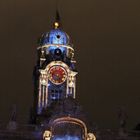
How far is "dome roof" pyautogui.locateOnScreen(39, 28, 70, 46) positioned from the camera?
10212 cm

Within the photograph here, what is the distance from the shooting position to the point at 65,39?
4048 inches

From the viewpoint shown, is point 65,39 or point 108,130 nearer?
point 108,130

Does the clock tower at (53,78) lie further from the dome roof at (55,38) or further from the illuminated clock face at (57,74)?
the dome roof at (55,38)

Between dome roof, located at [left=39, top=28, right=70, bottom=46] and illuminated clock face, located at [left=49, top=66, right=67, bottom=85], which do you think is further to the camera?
dome roof, located at [left=39, top=28, right=70, bottom=46]

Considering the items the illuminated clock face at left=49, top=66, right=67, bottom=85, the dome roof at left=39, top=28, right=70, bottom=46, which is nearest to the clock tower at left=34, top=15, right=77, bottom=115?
the illuminated clock face at left=49, top=66, right=67, bottom=85

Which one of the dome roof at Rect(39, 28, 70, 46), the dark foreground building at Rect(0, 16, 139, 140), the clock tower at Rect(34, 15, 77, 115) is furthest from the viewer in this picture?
the dome roof at Rect(39, 28, 70, 46)

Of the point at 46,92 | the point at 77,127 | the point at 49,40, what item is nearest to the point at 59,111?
the point at 77,127

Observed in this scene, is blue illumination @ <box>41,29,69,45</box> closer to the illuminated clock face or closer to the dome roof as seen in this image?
the dome roof

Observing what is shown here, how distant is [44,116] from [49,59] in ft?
33.7

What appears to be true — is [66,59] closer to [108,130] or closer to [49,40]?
[49,40]

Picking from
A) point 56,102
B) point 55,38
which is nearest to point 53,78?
point 55,38

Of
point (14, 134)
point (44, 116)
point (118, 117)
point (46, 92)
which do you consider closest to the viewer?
point (14, 134)

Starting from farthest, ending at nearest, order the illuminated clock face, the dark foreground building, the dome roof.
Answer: the dome roof < the illuminated clock face < the dark foreground building

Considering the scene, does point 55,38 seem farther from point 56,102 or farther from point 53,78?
point 56,102
